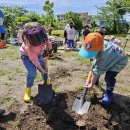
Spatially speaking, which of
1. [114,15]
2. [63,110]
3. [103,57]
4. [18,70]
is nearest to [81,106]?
[63,110]

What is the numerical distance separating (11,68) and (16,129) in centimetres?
408

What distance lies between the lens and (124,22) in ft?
122

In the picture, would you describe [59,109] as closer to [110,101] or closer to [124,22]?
[110,101]

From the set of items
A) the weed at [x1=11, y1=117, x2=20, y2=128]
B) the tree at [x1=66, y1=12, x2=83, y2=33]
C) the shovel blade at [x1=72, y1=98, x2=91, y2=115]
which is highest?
the shovel blade at [x1=72, y1=98, x2=91, y2=115]

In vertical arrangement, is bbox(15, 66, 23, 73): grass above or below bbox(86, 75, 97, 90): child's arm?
below

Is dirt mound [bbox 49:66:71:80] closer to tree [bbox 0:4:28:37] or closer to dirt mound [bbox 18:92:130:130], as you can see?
dirt mound [bbox 18:92:130:130]

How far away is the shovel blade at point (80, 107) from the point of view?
14.4 feet

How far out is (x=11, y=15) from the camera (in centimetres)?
2481

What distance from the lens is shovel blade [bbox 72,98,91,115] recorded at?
4.38 meters

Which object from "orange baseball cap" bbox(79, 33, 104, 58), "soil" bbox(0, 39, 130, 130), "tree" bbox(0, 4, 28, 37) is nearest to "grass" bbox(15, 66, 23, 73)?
"soil" bbox(0, 39, 130, 130)

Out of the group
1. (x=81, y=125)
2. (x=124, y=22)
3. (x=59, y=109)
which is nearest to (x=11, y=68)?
(x=59, y=109)

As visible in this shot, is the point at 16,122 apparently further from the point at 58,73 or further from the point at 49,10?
the point at 49,10

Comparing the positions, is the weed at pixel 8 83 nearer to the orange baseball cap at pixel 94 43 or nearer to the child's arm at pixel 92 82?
the child's arm at pixel 92 82

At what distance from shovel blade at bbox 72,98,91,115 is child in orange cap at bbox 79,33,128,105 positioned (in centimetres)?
28
